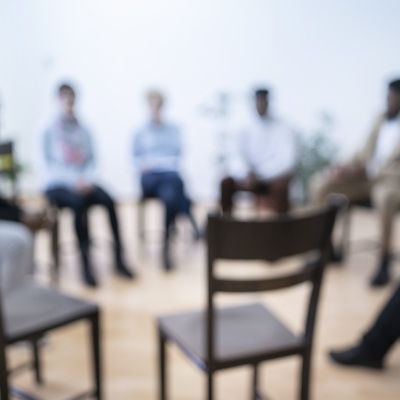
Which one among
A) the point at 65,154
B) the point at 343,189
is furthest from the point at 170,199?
the point at 343,189

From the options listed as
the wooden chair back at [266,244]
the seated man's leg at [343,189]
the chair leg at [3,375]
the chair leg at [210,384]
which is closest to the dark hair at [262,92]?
the seated man's leg at [343,189]

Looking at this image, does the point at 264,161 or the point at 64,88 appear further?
the point at 264,161

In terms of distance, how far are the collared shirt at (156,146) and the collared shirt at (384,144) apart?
132 cm

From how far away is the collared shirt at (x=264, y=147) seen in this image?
3.71 metres

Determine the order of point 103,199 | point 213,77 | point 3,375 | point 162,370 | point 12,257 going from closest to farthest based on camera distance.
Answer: point 3,375
point 162,370
point 12,257
point 103,199
point 213,77

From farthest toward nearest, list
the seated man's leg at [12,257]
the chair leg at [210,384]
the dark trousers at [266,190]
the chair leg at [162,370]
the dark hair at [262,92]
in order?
the dark hair at [262,92], the dark trousers at [266,190], the seated man's leg at [12,257], the chair leg at [162,370], the chair leg at [210,384]

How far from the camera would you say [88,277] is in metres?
3.07

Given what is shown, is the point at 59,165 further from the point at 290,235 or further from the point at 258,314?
the point at 290,235

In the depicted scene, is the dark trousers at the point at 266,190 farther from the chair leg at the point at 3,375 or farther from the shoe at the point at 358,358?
the chair leg at the point at 3,375

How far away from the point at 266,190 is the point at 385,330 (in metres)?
1.62

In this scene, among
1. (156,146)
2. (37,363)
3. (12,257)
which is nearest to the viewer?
(12,257)

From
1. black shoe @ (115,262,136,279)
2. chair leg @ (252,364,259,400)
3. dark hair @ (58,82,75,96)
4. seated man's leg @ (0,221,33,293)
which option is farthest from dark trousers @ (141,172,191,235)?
chair leg @ (252,364,259,400)

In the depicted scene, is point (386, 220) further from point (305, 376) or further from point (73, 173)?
point (73, 173)

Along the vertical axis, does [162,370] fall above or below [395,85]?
below
